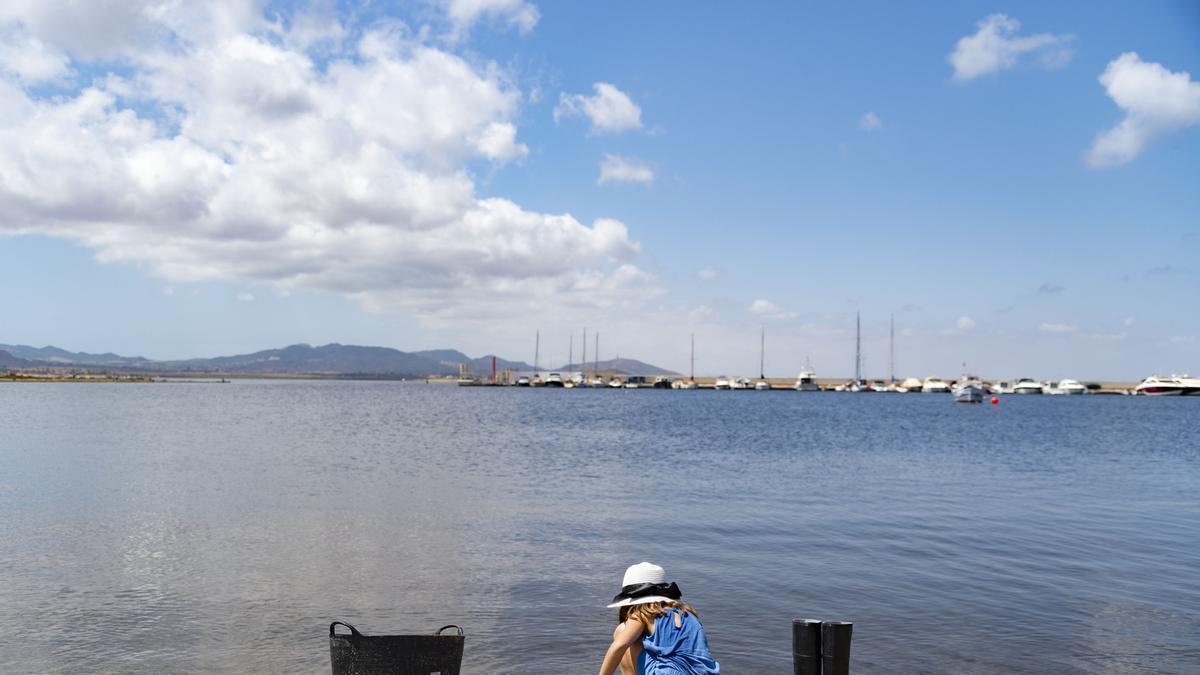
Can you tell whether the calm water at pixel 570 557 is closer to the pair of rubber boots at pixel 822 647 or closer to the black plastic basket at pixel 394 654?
the pair of rubber boots at pixel 822 647

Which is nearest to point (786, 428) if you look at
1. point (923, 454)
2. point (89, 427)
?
point (923, 454)

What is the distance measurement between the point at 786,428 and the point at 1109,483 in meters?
39.7

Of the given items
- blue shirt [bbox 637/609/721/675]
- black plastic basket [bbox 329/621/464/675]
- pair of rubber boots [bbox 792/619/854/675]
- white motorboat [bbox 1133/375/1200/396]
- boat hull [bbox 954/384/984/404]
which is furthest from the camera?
white motorboat [bbox 1133/375/1200/396]

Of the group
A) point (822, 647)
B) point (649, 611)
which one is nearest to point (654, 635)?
point (649, 611)

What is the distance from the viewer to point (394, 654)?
25.3 feet

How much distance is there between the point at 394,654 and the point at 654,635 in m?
2.38

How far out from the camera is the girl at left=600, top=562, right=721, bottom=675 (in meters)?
7.09

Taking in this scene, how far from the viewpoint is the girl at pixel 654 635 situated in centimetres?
709

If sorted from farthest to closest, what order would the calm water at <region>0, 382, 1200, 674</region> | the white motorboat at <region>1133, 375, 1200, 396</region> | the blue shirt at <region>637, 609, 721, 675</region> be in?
the white motorboat at <region>1133, 375, 1200, 396</region>
the calm water at <region>0, 382, 1200, 674</region>
the blue shirt at <region>637, 609, 721, 675</region>

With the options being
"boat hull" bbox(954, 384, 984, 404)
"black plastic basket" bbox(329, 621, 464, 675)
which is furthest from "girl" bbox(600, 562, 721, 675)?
"boat hull" bbox(954, 384, 984, 404)

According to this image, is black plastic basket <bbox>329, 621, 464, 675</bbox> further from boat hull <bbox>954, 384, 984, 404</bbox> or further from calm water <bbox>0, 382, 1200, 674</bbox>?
boat hull <bbox>954, 384, 984, 404</bbox>

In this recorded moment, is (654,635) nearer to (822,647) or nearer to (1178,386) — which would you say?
(822,647)

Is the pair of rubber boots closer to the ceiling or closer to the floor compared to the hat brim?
closer to the floor

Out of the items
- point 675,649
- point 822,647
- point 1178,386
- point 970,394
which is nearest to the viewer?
point 675,649
